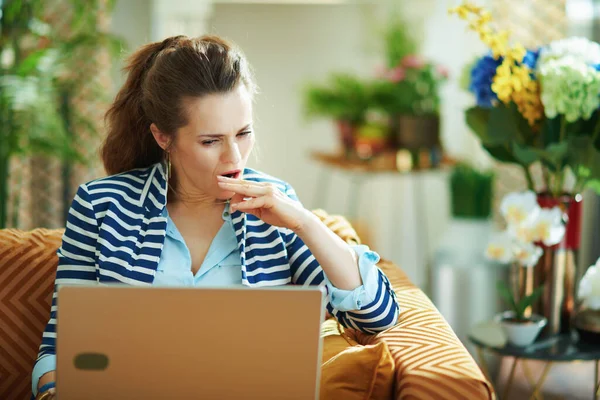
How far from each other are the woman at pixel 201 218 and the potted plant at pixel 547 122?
68 centimetres

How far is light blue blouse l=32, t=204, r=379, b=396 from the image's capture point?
5.07 ft

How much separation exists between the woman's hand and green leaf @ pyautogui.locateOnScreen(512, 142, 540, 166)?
766 mm

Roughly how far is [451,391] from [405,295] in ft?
1.51

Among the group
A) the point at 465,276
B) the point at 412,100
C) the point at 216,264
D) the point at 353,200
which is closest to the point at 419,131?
the point at 412,100

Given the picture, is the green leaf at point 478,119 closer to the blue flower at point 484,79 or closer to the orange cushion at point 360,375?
the blue flower at point 484,79

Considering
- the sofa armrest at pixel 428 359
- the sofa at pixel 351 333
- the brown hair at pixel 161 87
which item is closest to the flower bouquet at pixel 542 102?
the sofa at pixel 351 333

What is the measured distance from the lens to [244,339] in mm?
1147

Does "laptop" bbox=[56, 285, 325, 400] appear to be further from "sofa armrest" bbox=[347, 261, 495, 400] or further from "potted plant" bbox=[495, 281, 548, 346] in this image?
"potted plant" bbox=[495, 281, 548, 346]

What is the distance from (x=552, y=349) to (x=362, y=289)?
75cm

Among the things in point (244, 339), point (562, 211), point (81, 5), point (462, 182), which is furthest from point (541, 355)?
point (81, 5)

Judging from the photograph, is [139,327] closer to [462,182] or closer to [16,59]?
[16,59]

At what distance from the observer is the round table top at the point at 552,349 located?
197 centimetres

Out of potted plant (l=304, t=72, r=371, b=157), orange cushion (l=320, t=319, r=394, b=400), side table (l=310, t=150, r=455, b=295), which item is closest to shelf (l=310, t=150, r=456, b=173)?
side table (l=310, t=150, r=455, b=295)

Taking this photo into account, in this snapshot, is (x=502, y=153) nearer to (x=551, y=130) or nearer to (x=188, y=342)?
(x=551, y=130)
